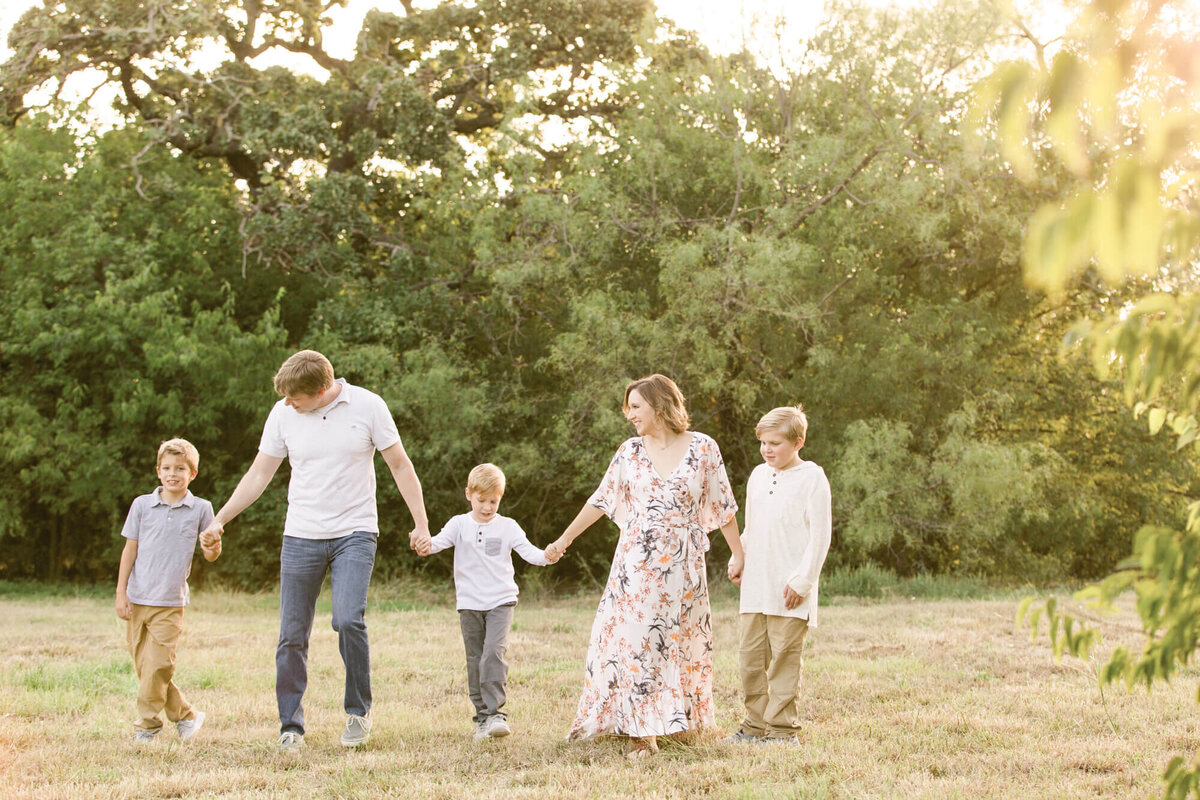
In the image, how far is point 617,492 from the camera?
6207 mm

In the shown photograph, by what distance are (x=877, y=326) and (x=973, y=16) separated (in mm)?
4364

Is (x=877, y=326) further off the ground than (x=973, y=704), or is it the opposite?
Result: (x=877, y=326)

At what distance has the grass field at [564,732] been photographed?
197 inches

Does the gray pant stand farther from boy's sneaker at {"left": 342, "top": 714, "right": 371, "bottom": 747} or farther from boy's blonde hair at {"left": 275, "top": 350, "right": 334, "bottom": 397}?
boy's blonde hair at {"left": 275, "top": 350, "right": 334, "bottom": 397}

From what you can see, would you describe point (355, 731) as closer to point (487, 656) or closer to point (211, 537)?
point (487, 656)

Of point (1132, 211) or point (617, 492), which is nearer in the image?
point (1132, 211)

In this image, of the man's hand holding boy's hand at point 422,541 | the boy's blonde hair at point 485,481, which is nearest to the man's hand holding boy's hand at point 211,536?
the man's hand holding boy's hand at point 422,541

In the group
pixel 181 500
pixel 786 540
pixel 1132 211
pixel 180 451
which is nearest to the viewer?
pixel 1132 211

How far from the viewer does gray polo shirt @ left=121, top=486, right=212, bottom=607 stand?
6.06 metres

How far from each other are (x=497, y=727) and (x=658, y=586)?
3.83ft

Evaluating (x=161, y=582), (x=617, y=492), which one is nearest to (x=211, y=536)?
(x=161, y=582)

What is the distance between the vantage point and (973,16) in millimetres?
15164

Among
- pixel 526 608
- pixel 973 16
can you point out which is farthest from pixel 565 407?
pixel 973 16

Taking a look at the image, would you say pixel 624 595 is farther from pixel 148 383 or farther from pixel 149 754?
pixel 148 383
